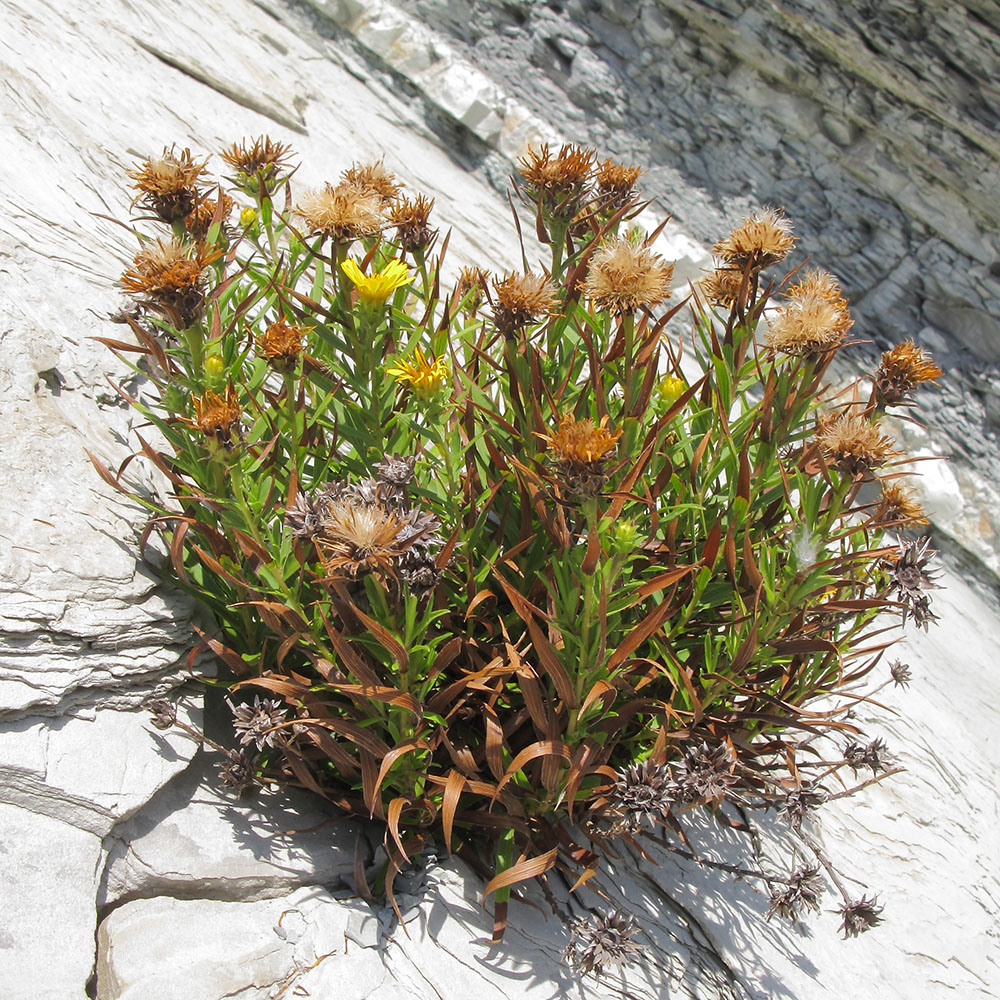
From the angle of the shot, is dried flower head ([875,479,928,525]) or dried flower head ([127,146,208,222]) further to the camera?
dried flower head ([875,479,928,525])

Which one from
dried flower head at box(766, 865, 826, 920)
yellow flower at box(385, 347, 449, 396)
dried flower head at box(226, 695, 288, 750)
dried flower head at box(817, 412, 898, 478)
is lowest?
dried flower head at box(226, 695, 288, 750)

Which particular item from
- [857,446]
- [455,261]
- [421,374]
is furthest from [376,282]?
[455,261]

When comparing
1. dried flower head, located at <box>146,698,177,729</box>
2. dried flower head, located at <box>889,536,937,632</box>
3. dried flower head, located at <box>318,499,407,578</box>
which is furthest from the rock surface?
dried flower head, located at <box>889,536,937,632</box>

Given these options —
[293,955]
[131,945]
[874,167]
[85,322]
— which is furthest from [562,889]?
[874,167]

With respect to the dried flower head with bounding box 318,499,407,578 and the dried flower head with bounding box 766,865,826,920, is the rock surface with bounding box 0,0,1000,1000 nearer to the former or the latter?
the dried flower head with bounding box 766,865,826,920

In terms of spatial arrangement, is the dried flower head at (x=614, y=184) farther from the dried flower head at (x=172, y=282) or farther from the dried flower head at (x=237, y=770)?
the dried flower head at (x=237, y=770)

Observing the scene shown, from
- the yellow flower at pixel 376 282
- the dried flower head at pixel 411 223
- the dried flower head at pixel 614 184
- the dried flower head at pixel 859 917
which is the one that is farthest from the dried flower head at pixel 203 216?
the dried flower head at pixel 859 917

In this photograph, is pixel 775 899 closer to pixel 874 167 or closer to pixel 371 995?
pixel 371 995

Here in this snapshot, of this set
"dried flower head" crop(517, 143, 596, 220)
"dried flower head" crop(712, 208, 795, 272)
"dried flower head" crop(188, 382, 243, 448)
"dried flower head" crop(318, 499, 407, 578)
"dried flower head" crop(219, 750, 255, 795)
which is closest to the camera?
"dried flower head" crop(318, 499, 407, 578)

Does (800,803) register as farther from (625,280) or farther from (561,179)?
(561,179)
